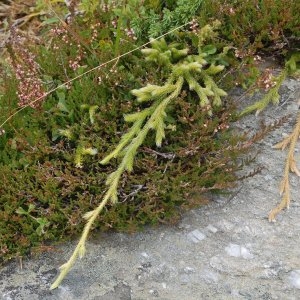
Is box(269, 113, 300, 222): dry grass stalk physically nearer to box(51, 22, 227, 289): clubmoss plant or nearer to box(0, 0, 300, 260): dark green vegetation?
box(0, 0, 300, 260): dark green vegetation

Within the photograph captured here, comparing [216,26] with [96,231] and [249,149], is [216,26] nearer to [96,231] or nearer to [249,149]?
[249,149]

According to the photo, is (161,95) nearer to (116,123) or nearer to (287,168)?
(116,123)

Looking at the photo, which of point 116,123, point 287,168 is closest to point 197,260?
point 287,168

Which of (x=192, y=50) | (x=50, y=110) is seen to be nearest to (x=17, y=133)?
(x=50, y=110)

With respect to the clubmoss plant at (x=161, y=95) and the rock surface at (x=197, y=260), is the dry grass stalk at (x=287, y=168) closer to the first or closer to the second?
the rock surface at (x=197, y=260)

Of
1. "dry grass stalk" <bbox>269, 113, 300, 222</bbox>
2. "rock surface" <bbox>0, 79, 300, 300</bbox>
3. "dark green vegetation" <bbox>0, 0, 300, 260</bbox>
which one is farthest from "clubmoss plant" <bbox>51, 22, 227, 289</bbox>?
"dry grass stalk" <bbox>269, 113, 300, 222</bbox>

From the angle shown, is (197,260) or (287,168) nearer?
(197,260)
